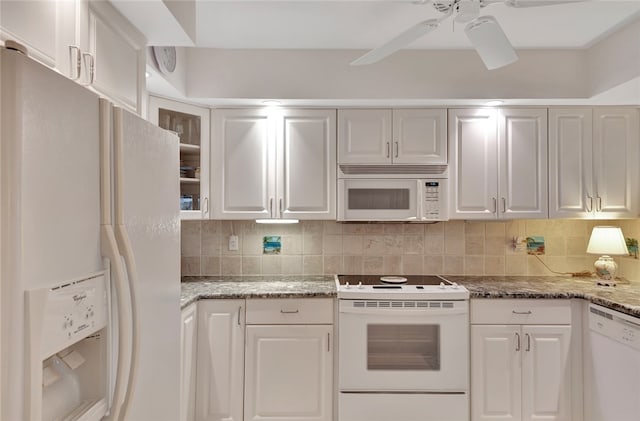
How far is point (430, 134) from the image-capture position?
9.05ft

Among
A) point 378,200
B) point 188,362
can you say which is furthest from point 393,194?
point 188,362

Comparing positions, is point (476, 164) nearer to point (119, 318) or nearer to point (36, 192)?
point (119, 318)

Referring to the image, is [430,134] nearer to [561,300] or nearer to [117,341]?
[561,300]

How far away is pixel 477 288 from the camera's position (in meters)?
2.59

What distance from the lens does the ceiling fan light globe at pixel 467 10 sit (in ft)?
4.79

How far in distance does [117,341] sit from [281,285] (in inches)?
74.2

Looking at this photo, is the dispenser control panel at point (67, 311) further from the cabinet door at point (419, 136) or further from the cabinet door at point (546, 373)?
the cabinet door at point (546, 373)

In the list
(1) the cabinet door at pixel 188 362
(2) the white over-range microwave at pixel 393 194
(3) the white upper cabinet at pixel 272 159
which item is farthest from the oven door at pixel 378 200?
(1) the cabinet door at pixel 188 362

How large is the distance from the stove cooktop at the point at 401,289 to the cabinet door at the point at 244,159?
A: 0.79 metres

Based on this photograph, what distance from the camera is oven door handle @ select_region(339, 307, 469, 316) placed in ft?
8.07

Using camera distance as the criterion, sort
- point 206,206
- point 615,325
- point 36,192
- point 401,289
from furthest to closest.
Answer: point 206,206 → point 401,289 → point 615,325 → point 36,192

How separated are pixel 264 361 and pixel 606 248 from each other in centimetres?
249

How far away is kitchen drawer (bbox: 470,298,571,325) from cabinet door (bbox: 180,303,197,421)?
1735mm

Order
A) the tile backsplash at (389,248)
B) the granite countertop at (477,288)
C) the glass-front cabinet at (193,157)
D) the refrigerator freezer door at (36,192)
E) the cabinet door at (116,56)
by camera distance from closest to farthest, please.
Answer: the refrigerator freezer door at (36,192) < the cabinet door at (116,56) < the granite countertop at (477,288) < the glass-front cabinet at (193,157) < the tile backsplash at (389,248)
